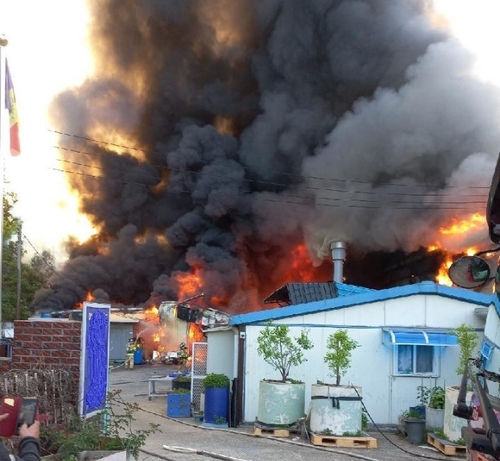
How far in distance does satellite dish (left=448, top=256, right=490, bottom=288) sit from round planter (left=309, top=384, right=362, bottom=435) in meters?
7.21

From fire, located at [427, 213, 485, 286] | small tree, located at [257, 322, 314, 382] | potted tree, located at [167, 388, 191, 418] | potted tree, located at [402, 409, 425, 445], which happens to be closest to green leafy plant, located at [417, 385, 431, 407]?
potted tree, located at [402, 409, 425, 445]

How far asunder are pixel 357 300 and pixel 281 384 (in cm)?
264

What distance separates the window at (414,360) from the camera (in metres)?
13.4

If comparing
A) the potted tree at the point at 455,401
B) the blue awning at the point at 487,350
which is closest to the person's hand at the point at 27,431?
the blue awning at the point at 487,350

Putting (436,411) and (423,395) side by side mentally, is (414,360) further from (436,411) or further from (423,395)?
(436,411)

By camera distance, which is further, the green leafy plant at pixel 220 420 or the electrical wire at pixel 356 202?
the electrical wire at pixel 356 202

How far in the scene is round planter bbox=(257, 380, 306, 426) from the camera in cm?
1193

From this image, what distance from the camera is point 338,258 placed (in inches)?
1212

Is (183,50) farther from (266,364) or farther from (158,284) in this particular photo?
(266,364)

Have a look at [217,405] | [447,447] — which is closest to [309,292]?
[217,405]

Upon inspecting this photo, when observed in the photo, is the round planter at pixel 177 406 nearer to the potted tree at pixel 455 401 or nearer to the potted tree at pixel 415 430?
the potted tree at pixel 415 430

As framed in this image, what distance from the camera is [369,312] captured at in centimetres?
1358

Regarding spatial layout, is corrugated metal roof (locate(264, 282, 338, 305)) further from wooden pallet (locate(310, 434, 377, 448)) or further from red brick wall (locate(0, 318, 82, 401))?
red brick wall (locate(0, 318, 82, 401))

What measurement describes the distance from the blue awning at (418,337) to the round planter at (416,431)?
1657mm
